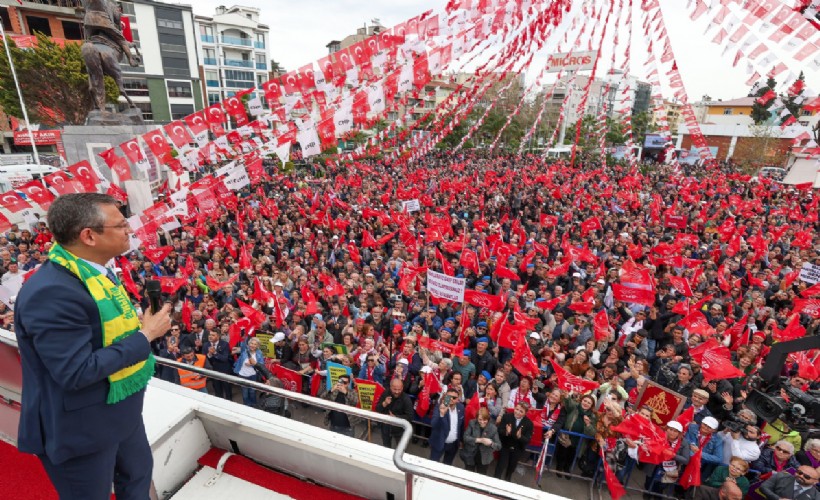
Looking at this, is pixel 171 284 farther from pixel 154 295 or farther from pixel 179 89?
pixel 179 89

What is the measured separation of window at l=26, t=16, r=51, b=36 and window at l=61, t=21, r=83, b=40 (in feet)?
4.87

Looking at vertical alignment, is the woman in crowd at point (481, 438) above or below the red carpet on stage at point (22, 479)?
below

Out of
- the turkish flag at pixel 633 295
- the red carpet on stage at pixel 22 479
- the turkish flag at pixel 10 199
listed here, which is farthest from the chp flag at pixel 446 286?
the turkish flag at pixel 10 199

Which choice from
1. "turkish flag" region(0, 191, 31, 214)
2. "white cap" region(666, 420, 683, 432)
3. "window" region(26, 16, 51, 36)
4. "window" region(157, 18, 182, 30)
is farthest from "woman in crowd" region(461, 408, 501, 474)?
"window" region(157, 18, 182, 30)

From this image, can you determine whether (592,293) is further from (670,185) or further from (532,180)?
(670,185)

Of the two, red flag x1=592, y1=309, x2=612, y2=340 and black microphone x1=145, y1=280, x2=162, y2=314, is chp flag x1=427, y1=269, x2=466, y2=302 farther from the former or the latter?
black microphone x1=145, y1=280, x2=162, y2=314

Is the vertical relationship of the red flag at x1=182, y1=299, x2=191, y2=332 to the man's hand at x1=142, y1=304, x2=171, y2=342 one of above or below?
below

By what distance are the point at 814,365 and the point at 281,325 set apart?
32.7 feet

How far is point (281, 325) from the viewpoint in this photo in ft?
30.1

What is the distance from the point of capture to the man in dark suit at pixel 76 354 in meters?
1.73

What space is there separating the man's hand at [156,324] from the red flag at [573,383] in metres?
6.17

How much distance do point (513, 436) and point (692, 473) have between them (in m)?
2.32

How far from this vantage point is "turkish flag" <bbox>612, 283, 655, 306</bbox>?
375 inches

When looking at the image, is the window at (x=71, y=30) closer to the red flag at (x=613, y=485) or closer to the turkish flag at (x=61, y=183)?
the turkish flag at (x=61, y=183)
